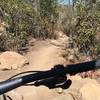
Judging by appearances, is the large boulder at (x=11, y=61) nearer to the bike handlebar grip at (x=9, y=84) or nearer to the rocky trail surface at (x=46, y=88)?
the rocky trail surface at (x=46, y=88)

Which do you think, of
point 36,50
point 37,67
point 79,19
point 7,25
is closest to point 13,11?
point 7,25

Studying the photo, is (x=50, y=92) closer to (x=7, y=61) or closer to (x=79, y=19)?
(x=7, y=61)

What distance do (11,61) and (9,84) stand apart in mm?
14056

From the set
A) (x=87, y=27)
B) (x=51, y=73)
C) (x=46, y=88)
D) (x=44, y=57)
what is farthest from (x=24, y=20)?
(x=51, y=73)

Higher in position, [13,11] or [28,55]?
[13,11]

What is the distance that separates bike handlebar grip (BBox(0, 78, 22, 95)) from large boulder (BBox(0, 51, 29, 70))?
533 inches

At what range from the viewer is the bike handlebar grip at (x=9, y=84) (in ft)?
4.85

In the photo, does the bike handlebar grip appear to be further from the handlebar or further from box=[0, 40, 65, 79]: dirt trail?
box=[0, 40, 65, 79]: dirt trail

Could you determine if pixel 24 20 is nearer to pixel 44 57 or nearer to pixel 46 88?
pixel 44 57

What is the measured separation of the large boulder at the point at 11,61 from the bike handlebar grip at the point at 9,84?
13.5m

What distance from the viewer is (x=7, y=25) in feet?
60.5

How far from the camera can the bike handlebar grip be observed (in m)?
1.48

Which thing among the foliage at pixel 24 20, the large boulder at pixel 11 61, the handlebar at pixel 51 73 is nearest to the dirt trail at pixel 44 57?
the large boulder at pixel 11 61

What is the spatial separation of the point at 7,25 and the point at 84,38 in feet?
13.2
